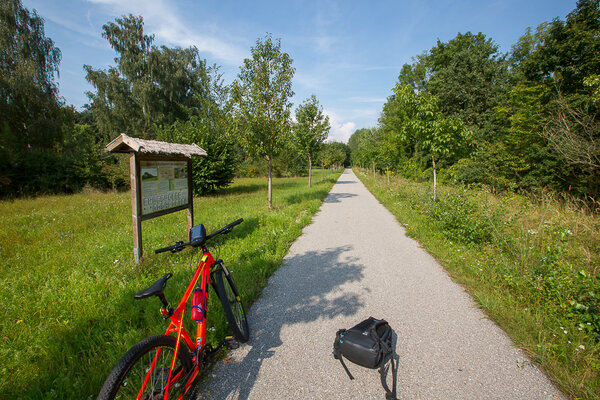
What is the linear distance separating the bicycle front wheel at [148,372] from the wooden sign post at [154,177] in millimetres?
3361

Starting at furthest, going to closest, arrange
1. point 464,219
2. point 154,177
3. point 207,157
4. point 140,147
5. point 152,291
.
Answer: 1. point 207,157
2. point 464,219
3. point 154,177
4. point 140,147
5. point 152,291

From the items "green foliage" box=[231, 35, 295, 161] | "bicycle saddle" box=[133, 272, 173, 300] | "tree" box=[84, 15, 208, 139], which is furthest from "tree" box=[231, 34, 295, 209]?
"tree" box=[84, 15, 208, 139]

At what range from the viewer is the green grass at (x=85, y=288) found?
2.28m

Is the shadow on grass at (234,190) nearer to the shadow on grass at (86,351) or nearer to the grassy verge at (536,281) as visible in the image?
the grassy verge at (536,281)

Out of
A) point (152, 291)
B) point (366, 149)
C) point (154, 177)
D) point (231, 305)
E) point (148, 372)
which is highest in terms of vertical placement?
point (366, 149)

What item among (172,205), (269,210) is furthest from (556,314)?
(269,210)

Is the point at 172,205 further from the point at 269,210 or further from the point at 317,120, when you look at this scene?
the point at 317,120

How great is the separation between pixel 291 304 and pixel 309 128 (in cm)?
1796

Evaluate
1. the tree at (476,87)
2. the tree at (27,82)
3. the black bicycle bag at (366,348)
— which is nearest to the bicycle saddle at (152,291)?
the black bicycle bag at (366,348)

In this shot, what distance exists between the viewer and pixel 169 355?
177 cm

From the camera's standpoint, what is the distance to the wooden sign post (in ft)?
14.5

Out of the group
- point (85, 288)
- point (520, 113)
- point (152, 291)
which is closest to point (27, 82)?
point (85, 288)

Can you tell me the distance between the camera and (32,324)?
9.66 feet

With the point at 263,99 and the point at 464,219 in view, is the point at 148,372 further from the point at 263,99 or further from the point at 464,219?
the point at 263,99
